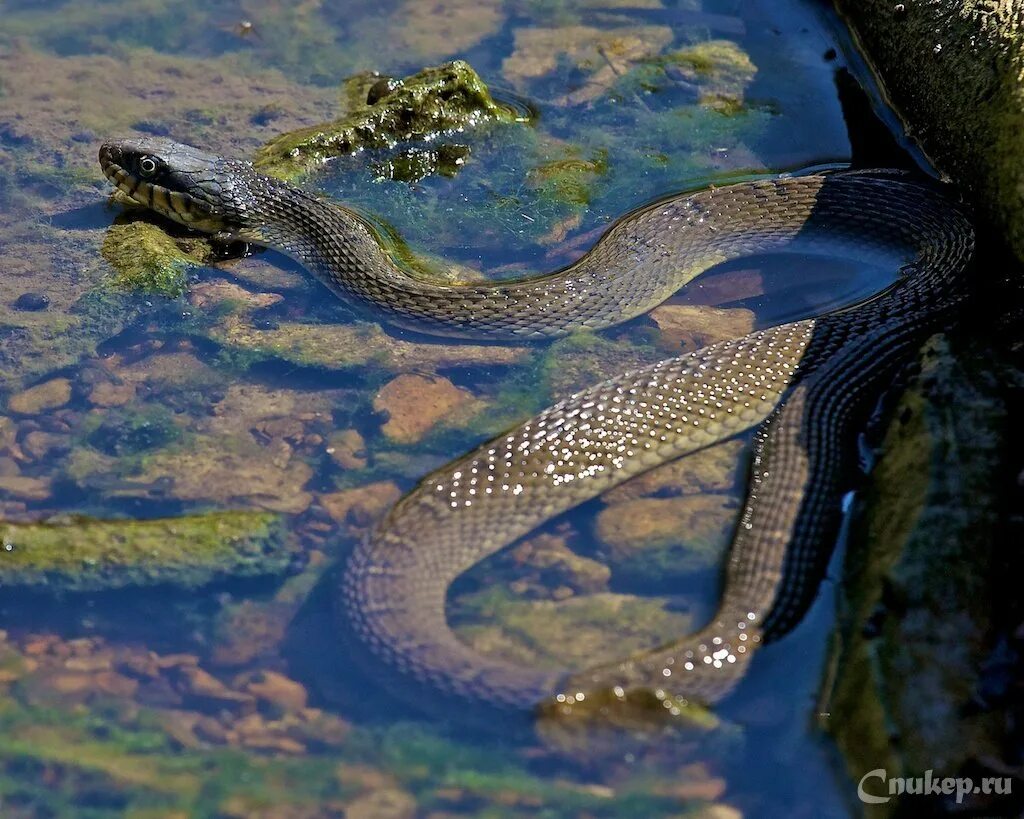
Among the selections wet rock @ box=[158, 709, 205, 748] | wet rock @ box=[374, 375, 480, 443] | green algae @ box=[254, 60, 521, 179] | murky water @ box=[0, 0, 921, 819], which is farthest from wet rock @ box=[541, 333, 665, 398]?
wet rock @ box=[158, 709, 205, 748]

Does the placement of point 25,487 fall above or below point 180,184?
below

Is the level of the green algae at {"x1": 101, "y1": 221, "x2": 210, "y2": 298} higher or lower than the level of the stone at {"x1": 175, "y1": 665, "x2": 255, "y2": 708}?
higher

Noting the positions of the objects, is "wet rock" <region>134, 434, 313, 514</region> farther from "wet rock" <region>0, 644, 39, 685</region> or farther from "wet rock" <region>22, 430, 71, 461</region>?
"wet rock" <region>0, 644, 39, 685</region>

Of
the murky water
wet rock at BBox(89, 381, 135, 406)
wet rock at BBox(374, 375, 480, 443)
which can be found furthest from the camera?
wet rock at BBox(89, 381, 135, 406)

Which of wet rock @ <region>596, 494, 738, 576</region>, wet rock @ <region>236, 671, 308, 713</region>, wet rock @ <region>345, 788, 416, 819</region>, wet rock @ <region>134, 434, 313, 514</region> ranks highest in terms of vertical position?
wet rock @ <region>596, 494, 738, 576</region>

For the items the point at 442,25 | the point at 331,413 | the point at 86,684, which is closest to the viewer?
the point at 86,684

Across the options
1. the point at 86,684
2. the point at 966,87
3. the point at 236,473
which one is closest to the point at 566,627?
the point at 236,473

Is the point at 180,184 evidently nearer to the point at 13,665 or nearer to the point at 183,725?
the point at 13,665
